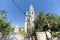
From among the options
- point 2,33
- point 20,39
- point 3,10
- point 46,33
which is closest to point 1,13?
point 3,10

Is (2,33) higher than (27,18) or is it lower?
lower

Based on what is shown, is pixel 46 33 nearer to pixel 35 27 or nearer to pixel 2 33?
pixel 35 27

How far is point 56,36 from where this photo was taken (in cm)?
1119

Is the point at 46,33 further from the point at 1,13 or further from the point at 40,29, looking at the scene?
the point at 1,13

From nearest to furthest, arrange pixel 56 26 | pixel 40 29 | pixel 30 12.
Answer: pixel 40 29
pixel 56 26
pixel 30 12

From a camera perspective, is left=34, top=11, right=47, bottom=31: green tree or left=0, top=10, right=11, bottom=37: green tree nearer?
left=34, top=11, right=47, bottom=31: green tree

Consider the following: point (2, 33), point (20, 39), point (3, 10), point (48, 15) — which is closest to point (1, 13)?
point (3, 10)

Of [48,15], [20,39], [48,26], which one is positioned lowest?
[20,39]

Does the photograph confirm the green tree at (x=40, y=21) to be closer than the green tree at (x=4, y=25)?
Yes

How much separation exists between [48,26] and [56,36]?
1.46 metres

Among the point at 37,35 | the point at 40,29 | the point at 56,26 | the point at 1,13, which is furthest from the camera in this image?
the point at 1,13

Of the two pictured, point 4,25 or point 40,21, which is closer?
point 40,21

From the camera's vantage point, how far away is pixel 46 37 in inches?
430

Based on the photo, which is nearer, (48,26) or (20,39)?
(48,26)
